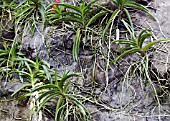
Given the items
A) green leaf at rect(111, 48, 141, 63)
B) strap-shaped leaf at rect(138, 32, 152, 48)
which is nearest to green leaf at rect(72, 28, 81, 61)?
green leaf at rect(111, 48, 141, 63)

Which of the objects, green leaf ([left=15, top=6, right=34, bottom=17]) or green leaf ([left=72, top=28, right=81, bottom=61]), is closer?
green leaf ([left=72, top=28, right=81, bottom=61])

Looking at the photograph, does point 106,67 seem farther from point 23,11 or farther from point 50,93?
point 23,11

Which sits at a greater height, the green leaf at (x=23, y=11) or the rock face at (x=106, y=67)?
the green leaf at (x=23, y=11)

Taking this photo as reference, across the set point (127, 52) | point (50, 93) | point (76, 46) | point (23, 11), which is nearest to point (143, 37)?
point (127, 52)

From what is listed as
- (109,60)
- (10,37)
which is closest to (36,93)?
(109,60)

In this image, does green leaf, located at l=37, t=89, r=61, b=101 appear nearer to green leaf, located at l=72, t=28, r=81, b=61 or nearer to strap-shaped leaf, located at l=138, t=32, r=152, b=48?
green leaf, located at l=72, t=28, r=81, b=61

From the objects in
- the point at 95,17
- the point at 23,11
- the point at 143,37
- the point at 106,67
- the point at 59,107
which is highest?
the point at 23,11

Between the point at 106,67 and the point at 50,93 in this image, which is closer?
the point at 50,93

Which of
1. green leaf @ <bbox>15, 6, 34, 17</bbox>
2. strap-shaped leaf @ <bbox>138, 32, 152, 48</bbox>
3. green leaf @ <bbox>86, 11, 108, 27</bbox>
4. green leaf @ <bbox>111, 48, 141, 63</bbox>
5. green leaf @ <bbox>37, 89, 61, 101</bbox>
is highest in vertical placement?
green leaf @ <bbox>15, 6, 34, 17</bbox>

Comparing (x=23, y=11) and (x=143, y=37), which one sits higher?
(x=23, y=11)

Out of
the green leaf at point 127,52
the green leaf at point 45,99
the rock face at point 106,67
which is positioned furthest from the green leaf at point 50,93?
the green leaf at point 127,52

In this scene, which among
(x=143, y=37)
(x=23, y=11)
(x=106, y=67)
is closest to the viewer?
(x=143, y=37)

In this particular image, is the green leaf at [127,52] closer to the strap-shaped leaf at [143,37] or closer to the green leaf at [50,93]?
the strap-shaped leaf at [143,37]

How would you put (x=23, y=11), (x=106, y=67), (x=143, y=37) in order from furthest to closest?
1. (x=23, y=11)
2. (x=106, y=67)
3. (x=143, y=37)
